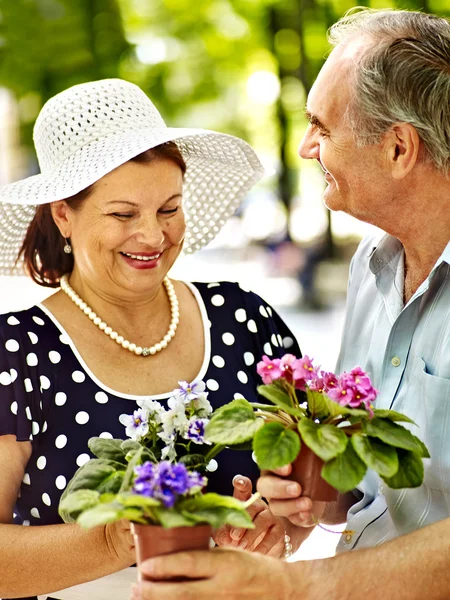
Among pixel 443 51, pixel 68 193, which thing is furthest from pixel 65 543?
pixel 443 51

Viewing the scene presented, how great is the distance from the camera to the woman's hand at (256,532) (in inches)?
84.4

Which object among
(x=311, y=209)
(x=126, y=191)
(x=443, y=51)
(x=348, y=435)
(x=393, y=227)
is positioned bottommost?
(x=311, y=209)

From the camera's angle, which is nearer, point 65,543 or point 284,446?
point 284,446

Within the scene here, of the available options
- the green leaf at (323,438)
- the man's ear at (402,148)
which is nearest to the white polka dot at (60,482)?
the green leaf at (323,438)

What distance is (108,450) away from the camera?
68.9 inches

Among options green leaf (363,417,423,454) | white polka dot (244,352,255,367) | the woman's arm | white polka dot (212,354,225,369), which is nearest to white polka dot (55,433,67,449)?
the woman's arm

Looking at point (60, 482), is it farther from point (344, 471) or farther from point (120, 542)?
point (344, 471)

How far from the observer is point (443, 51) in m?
2.23

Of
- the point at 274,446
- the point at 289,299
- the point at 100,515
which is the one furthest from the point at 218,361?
the point at 289,299

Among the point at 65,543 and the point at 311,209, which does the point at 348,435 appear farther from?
the point at 311,209

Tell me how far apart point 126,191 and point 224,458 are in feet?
2.61

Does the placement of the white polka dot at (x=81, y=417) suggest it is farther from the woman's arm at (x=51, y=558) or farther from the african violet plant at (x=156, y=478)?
the african violet plant at (x=156, y=478)

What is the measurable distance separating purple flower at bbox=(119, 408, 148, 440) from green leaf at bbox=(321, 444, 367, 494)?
40cm

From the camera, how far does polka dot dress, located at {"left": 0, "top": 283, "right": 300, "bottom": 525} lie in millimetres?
2285
